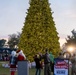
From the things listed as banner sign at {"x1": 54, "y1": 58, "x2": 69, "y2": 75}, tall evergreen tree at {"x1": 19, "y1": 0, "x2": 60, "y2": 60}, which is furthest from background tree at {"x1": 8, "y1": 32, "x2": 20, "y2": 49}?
banner sign at {"x1": 54, "y1": 58, "x2": 69, "y2": 75}

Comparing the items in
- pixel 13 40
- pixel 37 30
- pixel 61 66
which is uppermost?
pixel 13 40

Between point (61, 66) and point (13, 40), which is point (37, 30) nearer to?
point (61, 66)

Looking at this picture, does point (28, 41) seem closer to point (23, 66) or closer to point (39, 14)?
point (39, 14)

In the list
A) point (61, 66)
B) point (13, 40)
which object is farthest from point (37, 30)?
point (13, 40)

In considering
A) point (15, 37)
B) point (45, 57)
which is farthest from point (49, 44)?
point (15, 37)

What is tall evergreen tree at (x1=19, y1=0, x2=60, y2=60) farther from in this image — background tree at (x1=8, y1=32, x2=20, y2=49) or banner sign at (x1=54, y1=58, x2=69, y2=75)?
background tree at (x1=8, y1=32, x2=20, y2=49)

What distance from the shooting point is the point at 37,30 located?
4572 centimetres

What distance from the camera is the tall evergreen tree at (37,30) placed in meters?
45.6

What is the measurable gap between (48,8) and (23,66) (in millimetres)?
28818

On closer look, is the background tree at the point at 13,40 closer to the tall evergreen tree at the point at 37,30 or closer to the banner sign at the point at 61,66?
the tall evergreen tree at the point at 37,30

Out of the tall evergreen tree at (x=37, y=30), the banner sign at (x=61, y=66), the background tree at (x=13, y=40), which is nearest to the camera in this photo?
the banner sign at (x=61, y=66)

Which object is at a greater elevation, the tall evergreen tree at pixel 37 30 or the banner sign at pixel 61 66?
the tall evergreen tree at pixel 37 30

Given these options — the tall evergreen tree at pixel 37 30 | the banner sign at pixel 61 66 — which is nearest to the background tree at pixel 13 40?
the tall evergreen tree at pixel 37 30

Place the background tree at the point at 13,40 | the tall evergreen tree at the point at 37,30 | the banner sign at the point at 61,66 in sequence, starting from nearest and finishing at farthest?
1. the banner sign at the point at 61,66
2. the tall evergreen tree at the point at 37,30
3. the background tree at the point at 13,40
